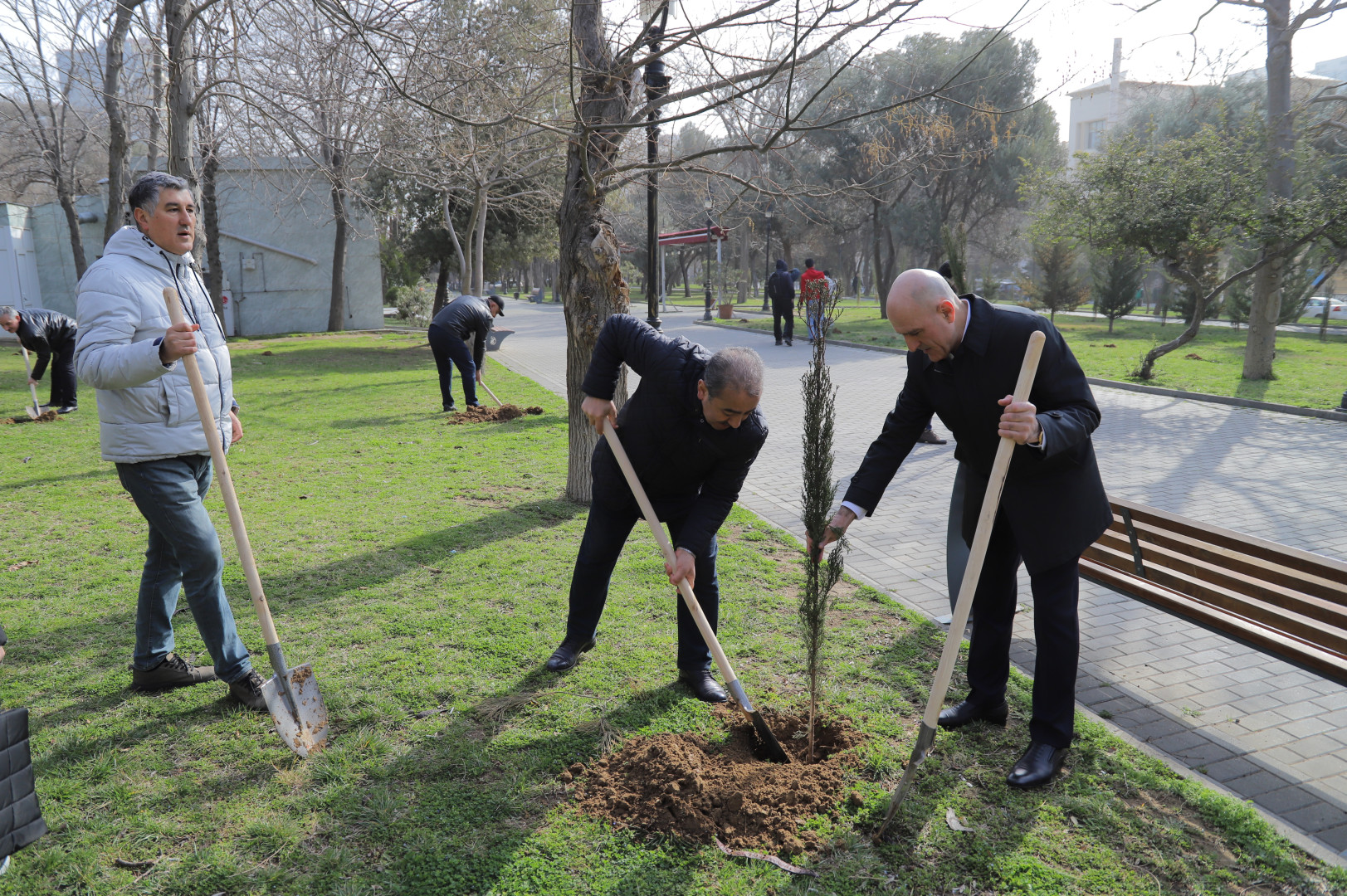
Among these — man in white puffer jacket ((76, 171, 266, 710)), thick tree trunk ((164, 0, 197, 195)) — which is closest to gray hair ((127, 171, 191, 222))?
man in white puffer jacket ((76, 171, 266, 710))

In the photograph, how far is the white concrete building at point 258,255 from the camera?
86.4ft

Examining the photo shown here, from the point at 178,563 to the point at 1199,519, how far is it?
7073mm

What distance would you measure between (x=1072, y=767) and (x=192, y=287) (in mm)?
4152

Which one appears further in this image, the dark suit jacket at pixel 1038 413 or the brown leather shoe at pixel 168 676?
the brown leather shoe at pixel 168 676

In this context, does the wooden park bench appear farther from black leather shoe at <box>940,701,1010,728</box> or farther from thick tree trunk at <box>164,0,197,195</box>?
thick tree trunk at <box>164,0,197,195</box>

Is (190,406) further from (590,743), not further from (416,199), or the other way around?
(416,199)

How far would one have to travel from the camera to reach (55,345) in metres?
11.4

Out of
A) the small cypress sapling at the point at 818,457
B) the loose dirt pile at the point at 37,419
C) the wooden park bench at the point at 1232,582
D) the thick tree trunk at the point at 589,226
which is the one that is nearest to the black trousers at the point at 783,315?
the thick tree trunk at the point at 589,226

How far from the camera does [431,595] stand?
16.5 feet

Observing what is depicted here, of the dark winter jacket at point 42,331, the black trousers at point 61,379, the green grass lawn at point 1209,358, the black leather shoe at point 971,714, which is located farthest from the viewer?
the green grass lawn at point 1209,358

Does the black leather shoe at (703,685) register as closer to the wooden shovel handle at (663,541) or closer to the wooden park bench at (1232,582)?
the wooden shovel handle at (663,541)

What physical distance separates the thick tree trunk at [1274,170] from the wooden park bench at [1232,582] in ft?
35.4

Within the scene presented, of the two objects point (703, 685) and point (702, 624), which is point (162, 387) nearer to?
point (702, 624)

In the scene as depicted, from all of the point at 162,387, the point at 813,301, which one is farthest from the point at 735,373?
the point at 162,387
